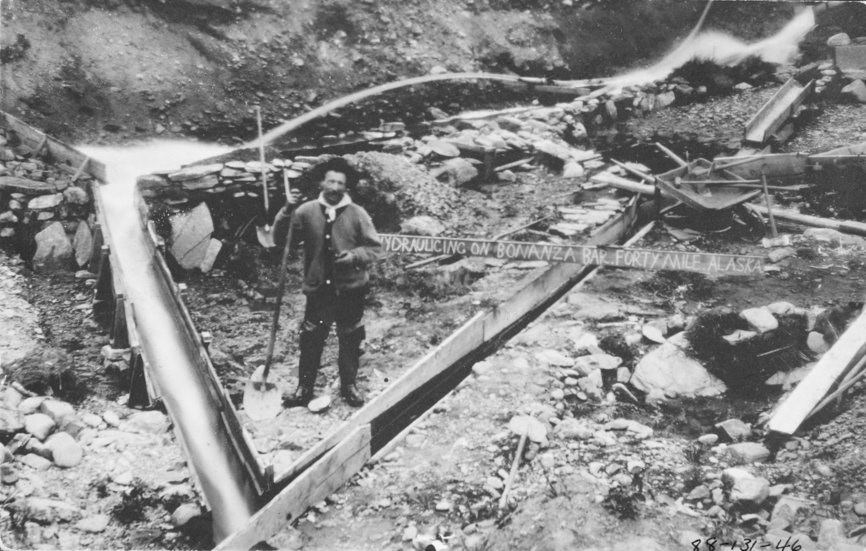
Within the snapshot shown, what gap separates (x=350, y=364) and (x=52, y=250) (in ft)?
10.2

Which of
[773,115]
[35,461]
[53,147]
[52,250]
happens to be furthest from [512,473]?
[773,115]

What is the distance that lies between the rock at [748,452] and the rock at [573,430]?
931 millimetres

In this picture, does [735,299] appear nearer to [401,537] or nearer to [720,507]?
[720,507]

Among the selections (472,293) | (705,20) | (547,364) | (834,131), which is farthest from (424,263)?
(705,20)

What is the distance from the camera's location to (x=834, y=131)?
897 cm

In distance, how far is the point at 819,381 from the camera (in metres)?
4.60

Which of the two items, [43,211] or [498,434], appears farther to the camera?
[43,211]

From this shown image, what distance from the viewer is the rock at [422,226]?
6.74 meters

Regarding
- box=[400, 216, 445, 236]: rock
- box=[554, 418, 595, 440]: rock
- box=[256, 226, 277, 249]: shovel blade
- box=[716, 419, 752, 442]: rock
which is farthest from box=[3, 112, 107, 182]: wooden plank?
box=[716, 419, 752, 442]: rock

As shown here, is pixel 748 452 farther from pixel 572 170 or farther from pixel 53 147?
pixel 53 147

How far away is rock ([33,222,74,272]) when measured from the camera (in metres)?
5.92

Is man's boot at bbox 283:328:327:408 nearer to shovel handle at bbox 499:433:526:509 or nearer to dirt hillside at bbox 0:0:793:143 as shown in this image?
shovel handle at bbox 499:433:526:509

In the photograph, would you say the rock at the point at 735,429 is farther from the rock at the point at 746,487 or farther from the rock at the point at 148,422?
the rock at the point at 148,422

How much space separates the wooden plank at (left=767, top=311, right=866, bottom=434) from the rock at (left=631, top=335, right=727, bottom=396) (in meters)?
0.59
